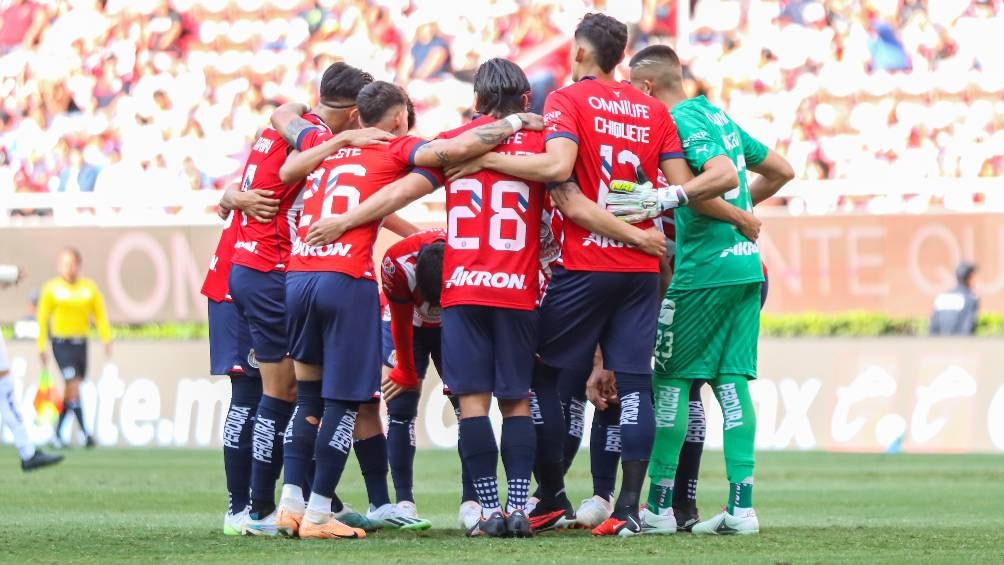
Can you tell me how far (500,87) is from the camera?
7.45m

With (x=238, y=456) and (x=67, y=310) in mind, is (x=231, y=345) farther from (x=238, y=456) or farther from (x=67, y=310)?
(x=67, y=310)

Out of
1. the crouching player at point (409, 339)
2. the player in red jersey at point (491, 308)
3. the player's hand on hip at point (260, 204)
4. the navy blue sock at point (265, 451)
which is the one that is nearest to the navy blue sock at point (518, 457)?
the player in red jersey at point (491, 308)

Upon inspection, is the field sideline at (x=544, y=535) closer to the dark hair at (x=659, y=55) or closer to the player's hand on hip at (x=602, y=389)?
the player's hand on hip at (x=602, y=389)

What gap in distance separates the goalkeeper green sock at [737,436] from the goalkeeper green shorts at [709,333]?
3.1 inches

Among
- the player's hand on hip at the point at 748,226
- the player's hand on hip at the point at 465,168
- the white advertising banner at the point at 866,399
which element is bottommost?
the white advertising banner at the point at 866,399

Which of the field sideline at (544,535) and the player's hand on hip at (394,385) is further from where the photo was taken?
the player's hand on hip at (394,385)

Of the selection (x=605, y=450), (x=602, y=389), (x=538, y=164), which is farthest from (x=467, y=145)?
(x=605, y=450)

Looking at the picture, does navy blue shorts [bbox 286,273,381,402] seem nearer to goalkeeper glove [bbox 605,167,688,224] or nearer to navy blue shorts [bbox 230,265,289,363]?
navy blue shorts [bbox 230,265,289,363]

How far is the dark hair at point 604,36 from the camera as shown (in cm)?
750

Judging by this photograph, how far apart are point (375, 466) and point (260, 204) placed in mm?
1464

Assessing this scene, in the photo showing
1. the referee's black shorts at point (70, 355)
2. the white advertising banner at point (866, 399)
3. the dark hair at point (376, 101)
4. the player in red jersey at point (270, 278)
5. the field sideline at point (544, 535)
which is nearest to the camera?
the field sideline at point (544, 535)

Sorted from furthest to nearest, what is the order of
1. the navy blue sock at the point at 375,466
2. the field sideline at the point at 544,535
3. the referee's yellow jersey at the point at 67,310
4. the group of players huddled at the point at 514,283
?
the referee's yellow jersey at the point at 67,310 → the navy blue sock at the point at 375,466 → the group of players huddled at the point at 514,283 → the field sideline at the point at 544,535

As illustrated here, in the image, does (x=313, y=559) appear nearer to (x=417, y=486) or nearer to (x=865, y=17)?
(x=417, y=486)

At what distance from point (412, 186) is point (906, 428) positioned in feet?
34.2
